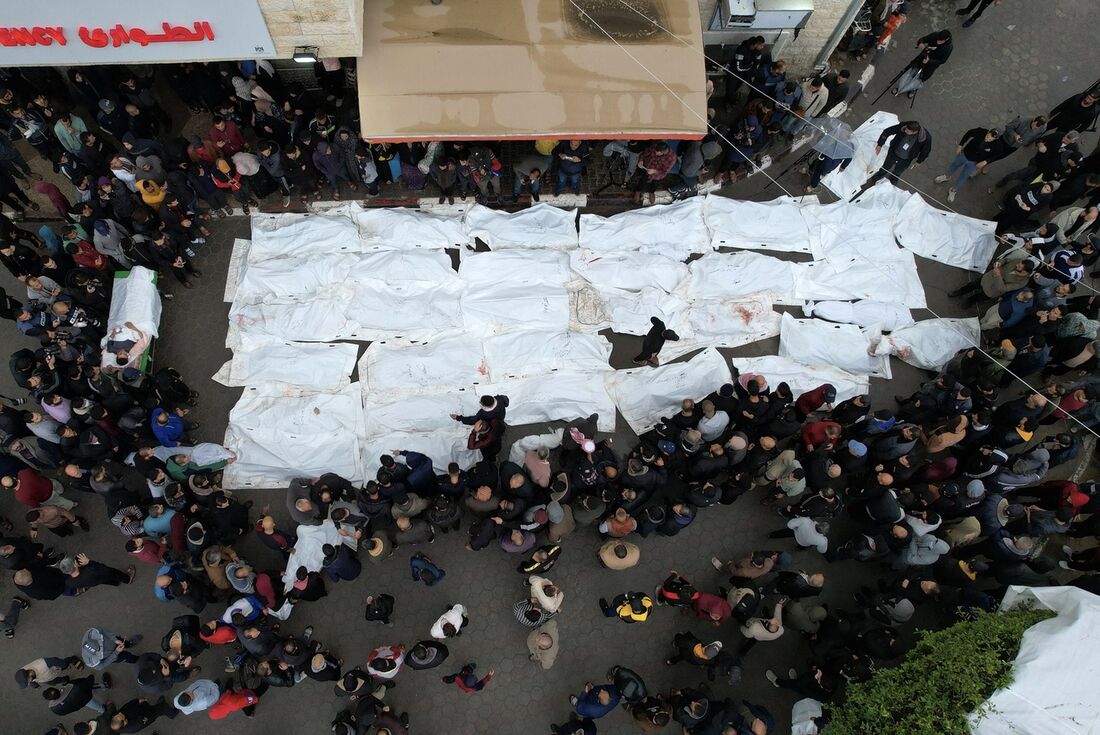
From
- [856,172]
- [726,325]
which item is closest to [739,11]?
[856,172]

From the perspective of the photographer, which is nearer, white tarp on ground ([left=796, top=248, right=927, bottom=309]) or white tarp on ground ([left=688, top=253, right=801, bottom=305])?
white tarp on ground ([left=688, top=253, right=801, bottom=305])

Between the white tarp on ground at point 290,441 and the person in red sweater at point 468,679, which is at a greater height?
the white tarp on ground at point 290,441

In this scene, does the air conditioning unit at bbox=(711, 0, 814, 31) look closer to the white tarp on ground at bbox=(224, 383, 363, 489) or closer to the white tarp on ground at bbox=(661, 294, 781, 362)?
the white tarp on ground at bbox=(661, 294, 781, 362)

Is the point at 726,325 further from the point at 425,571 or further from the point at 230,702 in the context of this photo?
the point at 230,702

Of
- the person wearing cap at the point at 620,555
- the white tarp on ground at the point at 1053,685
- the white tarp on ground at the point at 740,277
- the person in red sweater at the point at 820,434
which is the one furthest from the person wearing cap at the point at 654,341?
the white tarp on ground at the point at 1053,685

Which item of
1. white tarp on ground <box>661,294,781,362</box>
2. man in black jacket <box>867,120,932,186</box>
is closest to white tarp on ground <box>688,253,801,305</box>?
white tarp on ground <box>661,294,781,362</box>

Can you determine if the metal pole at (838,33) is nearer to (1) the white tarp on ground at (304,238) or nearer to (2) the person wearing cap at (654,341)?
(2) the person wearing cap at (654,341)
